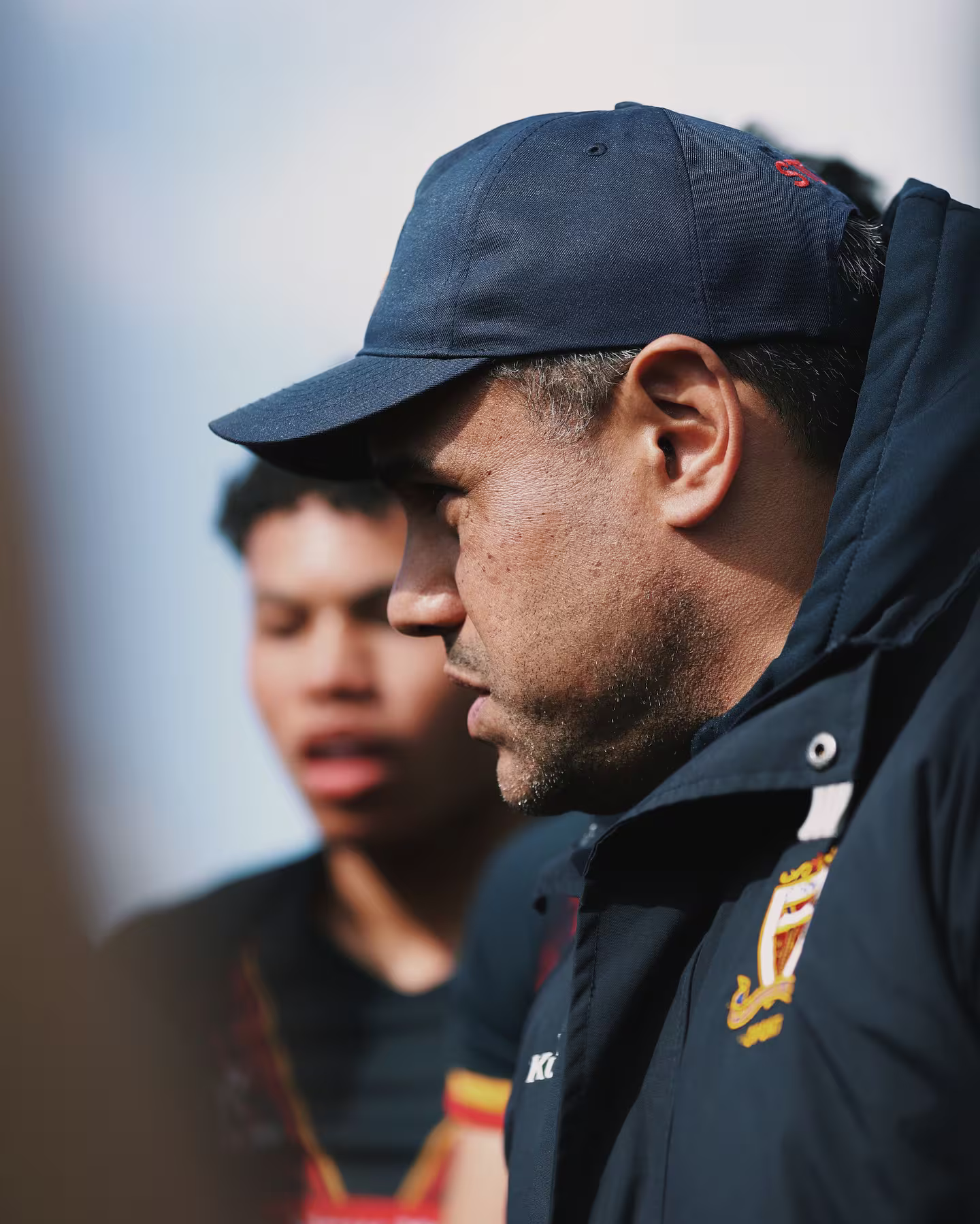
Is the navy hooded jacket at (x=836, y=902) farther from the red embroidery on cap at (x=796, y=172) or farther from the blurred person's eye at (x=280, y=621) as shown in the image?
the blurred person's eye at (x=280, y=621)

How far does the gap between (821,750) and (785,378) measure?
0.45 metres

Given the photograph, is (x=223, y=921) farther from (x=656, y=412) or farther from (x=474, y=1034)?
(x=656, y=412)

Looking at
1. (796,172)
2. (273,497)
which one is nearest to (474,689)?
(796,172)

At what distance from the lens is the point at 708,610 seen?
1359mm

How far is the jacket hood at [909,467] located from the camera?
1124 millimetres

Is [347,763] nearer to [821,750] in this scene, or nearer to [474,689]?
[474,689]

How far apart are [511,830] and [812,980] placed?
2049mm

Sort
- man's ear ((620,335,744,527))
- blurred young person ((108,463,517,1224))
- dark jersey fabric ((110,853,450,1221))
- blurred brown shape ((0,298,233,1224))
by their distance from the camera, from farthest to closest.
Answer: blurred young person ((108,463,517,1224))
dark jersey fabric ((110,853,450,1221))
blurred brown shape ((0,298,233,1224))
man's ear ((620,335,744,527))

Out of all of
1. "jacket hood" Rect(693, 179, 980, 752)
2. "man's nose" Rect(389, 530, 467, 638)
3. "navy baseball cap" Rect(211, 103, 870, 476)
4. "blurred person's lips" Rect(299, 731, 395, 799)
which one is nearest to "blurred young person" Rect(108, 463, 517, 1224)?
"blurred person's lips" Rect(299, 731, 395, 799)

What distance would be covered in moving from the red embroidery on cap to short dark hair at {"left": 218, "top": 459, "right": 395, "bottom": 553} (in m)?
1.58

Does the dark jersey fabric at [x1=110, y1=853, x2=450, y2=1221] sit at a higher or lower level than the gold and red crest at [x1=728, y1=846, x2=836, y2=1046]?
lower

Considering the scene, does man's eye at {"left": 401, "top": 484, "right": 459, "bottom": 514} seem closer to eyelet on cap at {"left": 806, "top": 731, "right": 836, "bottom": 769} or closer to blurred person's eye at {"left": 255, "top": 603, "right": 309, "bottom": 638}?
eyelet on cap at {"left": 806, "top": 731, "right": 836, "bottom": 769}

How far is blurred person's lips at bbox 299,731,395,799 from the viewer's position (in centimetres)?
292

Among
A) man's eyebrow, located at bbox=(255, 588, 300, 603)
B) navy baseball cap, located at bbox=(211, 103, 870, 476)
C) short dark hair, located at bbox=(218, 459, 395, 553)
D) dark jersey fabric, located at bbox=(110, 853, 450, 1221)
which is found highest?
navy baseball cap, located at bbox=(211, 103, 870, 476)
